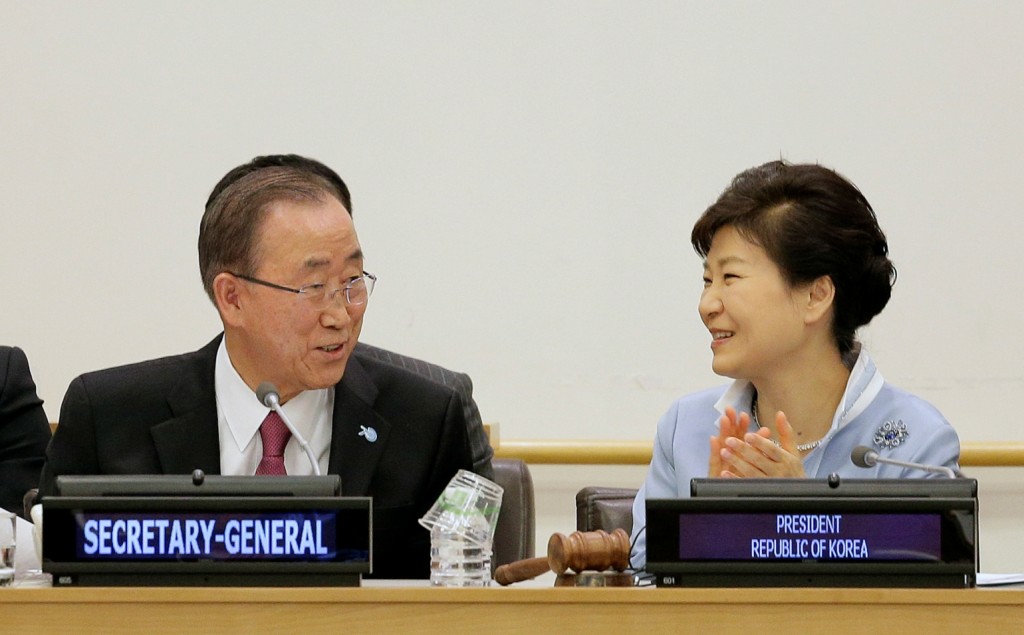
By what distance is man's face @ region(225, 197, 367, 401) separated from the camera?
232 cm

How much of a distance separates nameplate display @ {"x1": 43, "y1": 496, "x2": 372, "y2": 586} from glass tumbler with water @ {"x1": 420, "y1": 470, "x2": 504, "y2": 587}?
138 millimetres

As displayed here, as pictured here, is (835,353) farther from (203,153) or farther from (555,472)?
(203,153)

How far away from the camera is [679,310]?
12.5 ft

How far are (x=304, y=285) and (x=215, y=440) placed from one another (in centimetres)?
30

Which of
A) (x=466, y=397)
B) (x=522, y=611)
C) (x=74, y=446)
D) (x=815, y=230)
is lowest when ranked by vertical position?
(x=522, y=611)

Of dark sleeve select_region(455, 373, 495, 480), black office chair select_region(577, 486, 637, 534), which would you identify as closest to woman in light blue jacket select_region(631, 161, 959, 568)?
black office chair select_region(577, 486, 637, 534)

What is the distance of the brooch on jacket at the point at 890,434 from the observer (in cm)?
241

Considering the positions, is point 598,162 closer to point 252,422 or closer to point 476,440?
point 476,440

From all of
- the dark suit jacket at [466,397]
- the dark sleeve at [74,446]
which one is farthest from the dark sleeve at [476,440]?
the dark sleeve at [74,446]

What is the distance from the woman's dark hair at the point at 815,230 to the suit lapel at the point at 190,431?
3.01ft

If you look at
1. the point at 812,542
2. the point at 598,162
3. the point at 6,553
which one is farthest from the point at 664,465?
the point at 598,162

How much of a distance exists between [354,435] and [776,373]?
2.45 ft

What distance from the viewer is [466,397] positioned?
8.78 feet

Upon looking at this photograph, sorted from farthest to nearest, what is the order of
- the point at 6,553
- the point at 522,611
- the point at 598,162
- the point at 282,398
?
the point at 598,162 → the point at 282,398 → the point at 6,553 → the point at 522,611
